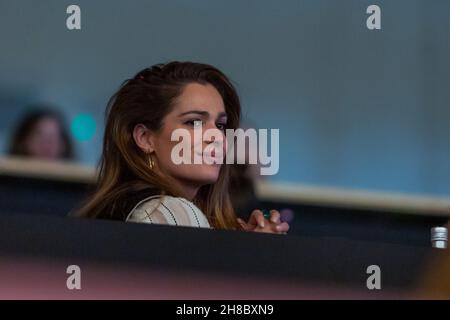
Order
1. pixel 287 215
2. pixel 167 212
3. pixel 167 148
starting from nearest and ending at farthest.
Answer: pixel 167 212 < pixel 167 148 < pixel 287 215

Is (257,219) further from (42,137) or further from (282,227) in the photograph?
(42,137)

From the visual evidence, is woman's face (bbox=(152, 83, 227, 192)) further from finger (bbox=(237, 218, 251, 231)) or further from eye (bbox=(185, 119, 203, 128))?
finger (bbox=(237, 218, 251, 231))

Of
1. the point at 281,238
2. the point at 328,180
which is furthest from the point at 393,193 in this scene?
the point at 281,238

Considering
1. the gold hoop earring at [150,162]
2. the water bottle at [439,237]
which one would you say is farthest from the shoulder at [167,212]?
the water bottle at [439,237]

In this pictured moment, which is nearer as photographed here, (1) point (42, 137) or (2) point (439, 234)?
(1) point (42, 137)

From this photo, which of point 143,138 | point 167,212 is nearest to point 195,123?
point 143,138

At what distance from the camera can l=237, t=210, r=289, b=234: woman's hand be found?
4992 mm

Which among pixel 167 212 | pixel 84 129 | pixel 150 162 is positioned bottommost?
pixel 167 212

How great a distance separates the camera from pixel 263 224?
5.00 m

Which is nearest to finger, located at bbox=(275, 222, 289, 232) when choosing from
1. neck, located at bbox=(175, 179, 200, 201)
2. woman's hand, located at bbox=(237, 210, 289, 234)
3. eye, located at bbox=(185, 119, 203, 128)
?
woman's hand, located at bbox=(237, 210, 289, 234)

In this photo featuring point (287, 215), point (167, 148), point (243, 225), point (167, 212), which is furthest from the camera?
point (287, 215)

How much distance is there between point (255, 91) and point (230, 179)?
0.85 feet

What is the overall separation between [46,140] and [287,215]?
2.34 feet

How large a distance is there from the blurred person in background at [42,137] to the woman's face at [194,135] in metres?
0.26
